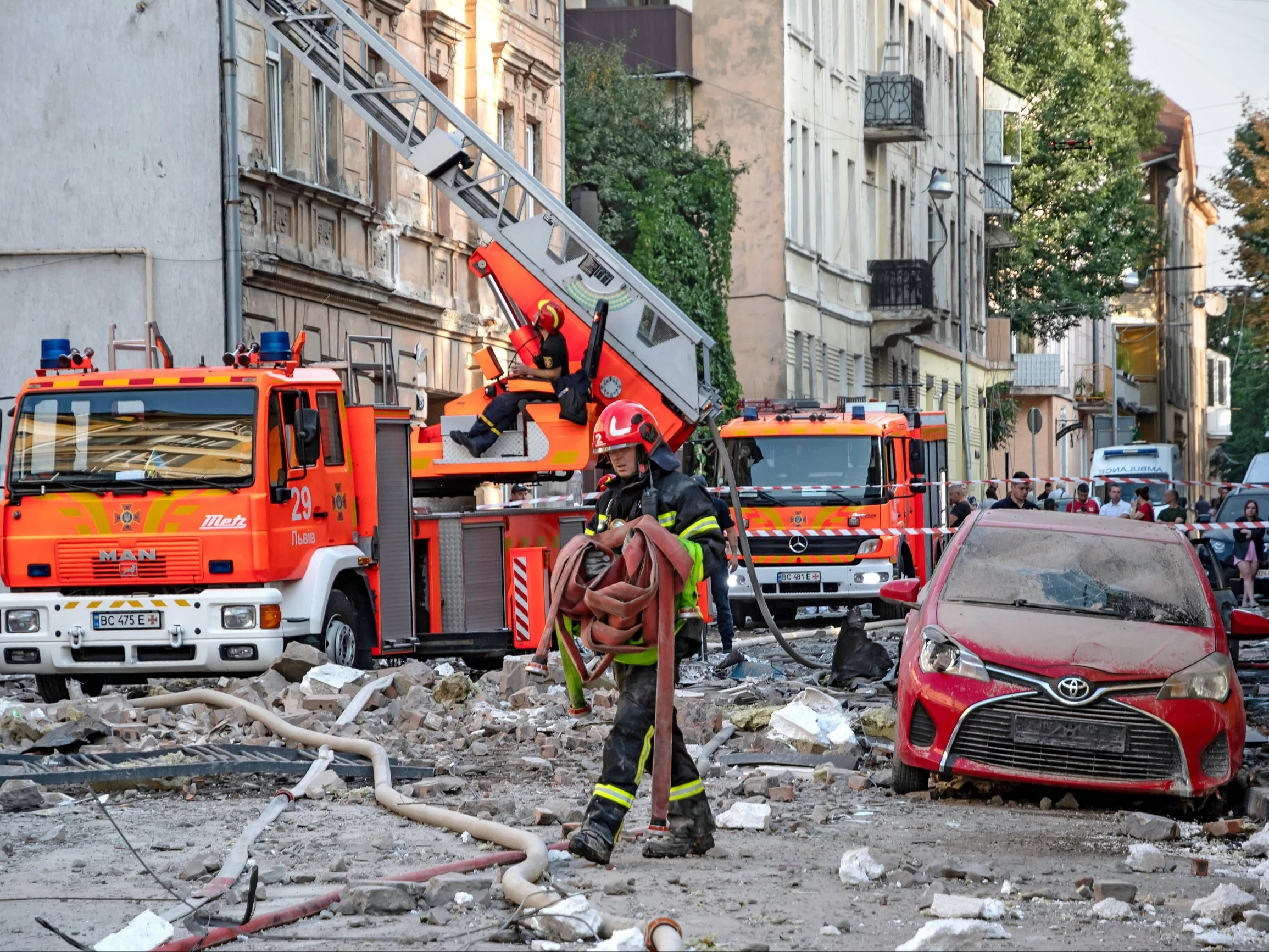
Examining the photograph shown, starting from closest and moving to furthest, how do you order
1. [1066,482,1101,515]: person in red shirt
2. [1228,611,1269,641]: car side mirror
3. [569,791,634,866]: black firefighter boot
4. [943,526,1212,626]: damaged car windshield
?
1. [569,791,634,866]: black firefighter boot
2. [943,526,1212,626]: damaged car windshield
3. [1228,611,1269,641]: car side mirror
4. [1066,482,1101,515]: person in red shirt

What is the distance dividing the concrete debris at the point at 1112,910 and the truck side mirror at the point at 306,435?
8738 mm

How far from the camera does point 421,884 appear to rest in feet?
25.2

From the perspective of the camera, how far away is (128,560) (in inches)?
584

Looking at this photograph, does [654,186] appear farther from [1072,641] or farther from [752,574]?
[1072,641]

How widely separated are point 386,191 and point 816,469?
6.95m

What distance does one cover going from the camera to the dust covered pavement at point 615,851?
24.1 feet

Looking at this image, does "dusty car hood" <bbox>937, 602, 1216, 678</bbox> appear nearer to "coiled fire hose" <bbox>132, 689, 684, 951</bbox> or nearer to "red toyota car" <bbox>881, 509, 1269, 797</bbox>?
"red toyota car" <bbox>881, 509, 1269, 797</bbox>

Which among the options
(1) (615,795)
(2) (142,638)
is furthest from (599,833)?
(2) (142,638)

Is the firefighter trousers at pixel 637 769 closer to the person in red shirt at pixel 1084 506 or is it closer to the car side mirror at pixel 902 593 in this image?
the car side mirror at pixel 902 593

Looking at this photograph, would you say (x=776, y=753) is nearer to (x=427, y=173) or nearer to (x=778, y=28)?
(x=427, y=173)

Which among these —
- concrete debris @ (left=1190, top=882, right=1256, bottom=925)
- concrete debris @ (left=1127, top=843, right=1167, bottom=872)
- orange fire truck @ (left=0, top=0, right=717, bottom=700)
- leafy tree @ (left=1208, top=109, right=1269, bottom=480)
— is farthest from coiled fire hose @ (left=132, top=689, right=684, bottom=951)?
leafy tree @ (left=1208, top=109, right=1269, bottom=480)

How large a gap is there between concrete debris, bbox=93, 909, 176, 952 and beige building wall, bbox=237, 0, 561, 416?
44.7 ft

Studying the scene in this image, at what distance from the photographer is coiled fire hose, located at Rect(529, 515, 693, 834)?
8.56 m

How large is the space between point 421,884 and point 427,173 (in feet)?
40.3
